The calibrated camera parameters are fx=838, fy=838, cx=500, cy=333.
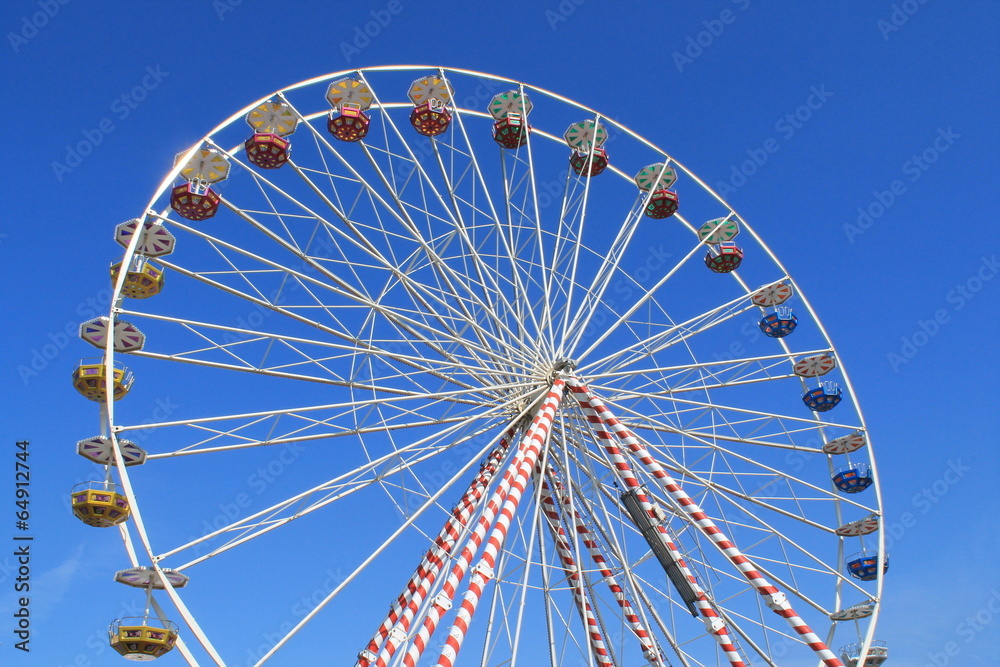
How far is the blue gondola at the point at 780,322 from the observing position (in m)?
21.5

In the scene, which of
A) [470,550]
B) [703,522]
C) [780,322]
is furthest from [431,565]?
[780,322]

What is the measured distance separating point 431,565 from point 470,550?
7.34ft

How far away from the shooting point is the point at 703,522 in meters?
15.7

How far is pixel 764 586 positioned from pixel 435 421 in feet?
22.1

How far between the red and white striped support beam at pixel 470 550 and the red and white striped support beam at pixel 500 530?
2 centimetres

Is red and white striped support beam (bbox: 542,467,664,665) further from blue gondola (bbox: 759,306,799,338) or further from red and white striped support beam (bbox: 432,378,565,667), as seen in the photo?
blue gondola (bbox: 759,306,799,338)

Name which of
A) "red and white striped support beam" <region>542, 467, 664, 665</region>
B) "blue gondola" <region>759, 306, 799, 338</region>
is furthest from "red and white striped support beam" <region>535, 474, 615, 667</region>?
"blue gondola" <region>759, 306, 799, 338</region>

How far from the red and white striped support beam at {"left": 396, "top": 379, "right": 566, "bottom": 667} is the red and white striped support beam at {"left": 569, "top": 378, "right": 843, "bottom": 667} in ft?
2.38

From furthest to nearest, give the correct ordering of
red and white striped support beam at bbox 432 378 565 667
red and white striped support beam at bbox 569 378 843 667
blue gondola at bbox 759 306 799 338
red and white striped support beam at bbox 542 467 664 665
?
blue gondola at bbox 759 306 799 338
red and white striped support beam at bbox 542 467 664 665
red and white striped support beam at bbox 569 378 843 667
red and white striped support beam at bbox 432 378 565 667

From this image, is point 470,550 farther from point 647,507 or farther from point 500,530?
point 647,507

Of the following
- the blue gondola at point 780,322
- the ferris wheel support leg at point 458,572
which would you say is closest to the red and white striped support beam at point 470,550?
the ferris wheel support leg at point 458,572

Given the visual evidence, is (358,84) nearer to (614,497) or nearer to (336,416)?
(336,416)

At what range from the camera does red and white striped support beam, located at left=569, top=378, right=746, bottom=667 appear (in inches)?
590

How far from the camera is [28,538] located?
16.2m
